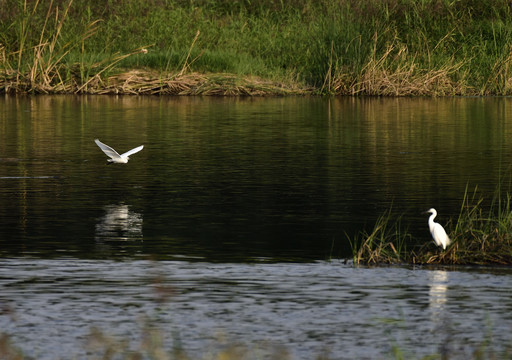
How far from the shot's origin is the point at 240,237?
39.7 feet

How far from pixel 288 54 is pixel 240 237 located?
26.8m

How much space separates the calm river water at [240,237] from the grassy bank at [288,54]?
7956mm

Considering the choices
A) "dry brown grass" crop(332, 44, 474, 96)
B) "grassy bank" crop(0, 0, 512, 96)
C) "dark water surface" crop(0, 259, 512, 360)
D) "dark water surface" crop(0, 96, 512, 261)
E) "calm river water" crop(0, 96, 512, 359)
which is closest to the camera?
"dark water surface" crop(0, 259, 512, 360)

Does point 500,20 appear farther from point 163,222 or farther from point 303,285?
point 303,285

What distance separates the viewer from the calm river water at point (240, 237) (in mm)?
8320

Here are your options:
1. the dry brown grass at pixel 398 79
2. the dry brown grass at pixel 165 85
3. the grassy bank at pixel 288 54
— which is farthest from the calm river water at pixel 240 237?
the dry brown grass at pixel 165 85

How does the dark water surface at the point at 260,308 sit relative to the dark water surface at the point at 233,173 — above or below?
below

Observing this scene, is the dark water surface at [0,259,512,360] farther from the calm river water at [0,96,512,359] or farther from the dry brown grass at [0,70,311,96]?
the dry brown grass at [0,70,311,96]

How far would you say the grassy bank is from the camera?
112 feet

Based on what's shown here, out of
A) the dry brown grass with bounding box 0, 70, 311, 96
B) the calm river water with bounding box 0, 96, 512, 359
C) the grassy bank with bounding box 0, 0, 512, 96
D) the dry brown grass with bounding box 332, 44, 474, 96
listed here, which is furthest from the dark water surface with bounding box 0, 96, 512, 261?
the dry brown grass with bounding box 0, 70, 311, 96

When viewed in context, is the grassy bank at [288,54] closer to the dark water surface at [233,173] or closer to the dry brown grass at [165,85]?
the dry brown grass at [165,85]

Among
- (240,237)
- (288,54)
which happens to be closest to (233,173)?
(240,237)

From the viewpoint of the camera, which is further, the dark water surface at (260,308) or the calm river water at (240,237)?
the calm river water at (240,237)

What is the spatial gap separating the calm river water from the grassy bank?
796 centimetres
